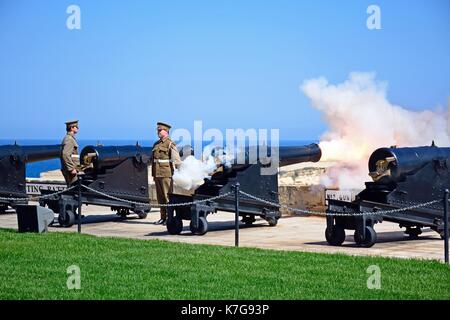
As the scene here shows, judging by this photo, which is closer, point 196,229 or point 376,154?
point 376,154

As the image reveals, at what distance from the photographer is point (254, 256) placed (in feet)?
39.2

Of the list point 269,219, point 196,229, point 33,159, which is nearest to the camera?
point 196,229

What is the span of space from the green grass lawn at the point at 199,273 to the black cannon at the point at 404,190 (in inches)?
60.9

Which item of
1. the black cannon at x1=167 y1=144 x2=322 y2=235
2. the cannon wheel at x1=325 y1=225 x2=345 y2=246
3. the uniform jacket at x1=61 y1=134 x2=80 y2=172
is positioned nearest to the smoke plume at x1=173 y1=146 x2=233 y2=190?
the black cannon at x1=167 y1=144 x2=322 y2=235

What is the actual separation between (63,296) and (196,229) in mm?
6014

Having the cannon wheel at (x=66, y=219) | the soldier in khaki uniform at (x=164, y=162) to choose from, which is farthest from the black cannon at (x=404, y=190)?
the cannon wheel at (x=66, y=219)

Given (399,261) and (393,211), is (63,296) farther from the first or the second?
(393,211)

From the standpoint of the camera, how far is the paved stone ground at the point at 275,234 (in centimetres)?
1309

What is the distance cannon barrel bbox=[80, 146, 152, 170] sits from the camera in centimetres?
1781

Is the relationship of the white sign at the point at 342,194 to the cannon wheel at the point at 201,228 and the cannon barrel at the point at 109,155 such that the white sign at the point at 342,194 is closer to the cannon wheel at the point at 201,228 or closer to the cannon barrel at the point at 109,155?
the cannon wheel at the point at 201,228

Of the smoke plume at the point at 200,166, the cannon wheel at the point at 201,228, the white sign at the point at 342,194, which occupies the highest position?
the smoke plume at the point at 200,166

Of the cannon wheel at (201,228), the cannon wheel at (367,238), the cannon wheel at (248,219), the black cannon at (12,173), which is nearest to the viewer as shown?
the cannon wheel at (367,238)

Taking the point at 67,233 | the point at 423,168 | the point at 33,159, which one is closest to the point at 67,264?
the point at 67,233

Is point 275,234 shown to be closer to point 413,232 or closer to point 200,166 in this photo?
point 200,166
